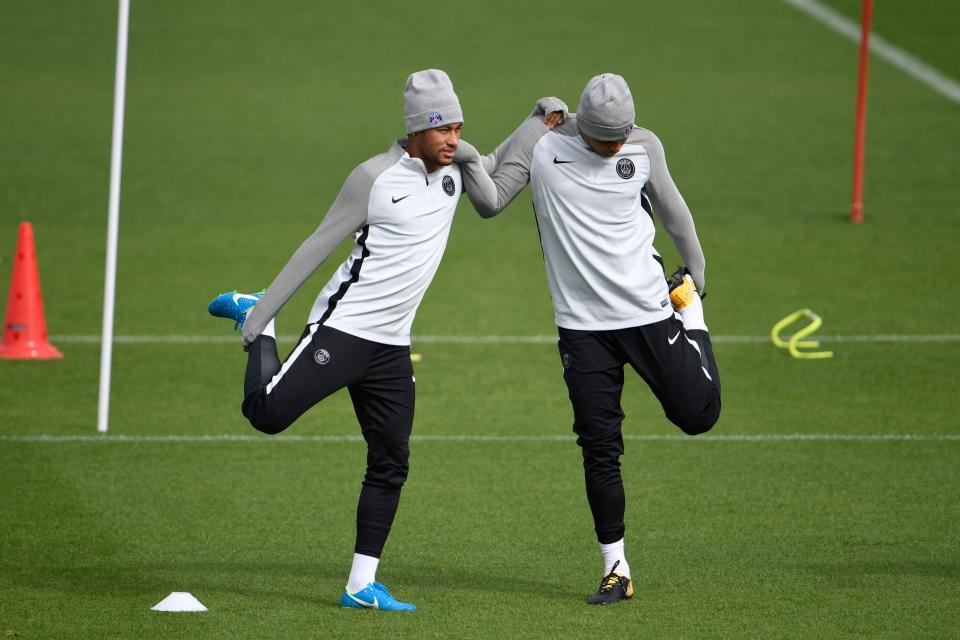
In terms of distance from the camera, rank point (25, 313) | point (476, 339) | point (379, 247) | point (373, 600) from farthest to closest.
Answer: point (476, 339), point (25, 313), point (373, 600), point (379, 247)

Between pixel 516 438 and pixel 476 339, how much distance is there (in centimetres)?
272

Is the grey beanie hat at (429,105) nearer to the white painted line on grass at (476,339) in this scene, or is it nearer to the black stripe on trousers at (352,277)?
the black stripe on trousers at (352,277)

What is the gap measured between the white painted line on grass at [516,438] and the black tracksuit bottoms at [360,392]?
115 inches

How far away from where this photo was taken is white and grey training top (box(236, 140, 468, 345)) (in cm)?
589

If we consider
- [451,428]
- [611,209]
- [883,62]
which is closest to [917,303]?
[451,428]

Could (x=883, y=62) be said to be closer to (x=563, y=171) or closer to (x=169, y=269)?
(x=169, y=269)

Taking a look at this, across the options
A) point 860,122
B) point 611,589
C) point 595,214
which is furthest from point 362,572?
point 860,122

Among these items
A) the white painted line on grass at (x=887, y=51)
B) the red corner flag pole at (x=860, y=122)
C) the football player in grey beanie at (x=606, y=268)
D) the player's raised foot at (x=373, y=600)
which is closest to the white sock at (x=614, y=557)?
the football player in grey beanie at (x=606, y=268)

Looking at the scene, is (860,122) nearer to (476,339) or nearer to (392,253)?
(476,339)

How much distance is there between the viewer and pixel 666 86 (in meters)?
23.0

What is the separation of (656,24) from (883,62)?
4.09 meters

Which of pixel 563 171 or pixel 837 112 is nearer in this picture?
pixel 563 171

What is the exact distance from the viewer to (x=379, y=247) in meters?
5.95

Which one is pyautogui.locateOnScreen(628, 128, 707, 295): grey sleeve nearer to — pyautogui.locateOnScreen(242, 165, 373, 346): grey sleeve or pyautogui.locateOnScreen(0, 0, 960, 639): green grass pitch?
pyautogui.locateOnScreen(242, 165, 373, 346): grey sleeve
